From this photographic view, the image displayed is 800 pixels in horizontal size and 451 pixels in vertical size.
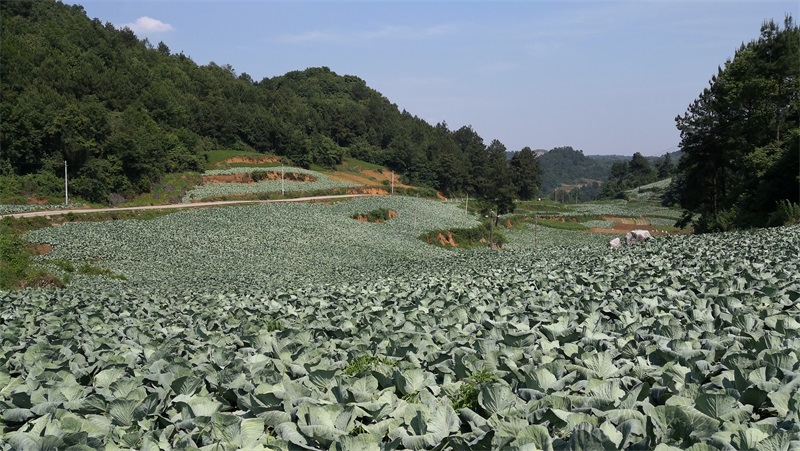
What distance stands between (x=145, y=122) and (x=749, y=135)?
84380mm

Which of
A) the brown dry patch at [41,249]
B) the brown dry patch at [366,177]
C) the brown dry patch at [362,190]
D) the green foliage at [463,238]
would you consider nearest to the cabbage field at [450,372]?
the brown dry patch at [41,249]

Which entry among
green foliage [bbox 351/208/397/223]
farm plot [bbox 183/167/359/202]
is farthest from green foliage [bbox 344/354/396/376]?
farm plot [bbox 183/167/359/202]

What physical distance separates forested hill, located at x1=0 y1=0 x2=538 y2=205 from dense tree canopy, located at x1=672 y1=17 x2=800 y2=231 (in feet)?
150

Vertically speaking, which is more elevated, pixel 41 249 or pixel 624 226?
pixel 41 249

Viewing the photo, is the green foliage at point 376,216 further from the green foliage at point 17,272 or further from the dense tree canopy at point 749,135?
the green foliage at point 17,272

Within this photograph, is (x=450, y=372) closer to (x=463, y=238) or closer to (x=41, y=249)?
(x=41, y=249)

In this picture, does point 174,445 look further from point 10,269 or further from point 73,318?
point 10,269

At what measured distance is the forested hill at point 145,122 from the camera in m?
71.9

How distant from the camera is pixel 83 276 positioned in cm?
2756

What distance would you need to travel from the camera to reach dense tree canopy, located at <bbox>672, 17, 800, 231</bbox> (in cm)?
3356

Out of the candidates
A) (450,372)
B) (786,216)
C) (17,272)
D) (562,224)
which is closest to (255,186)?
(562,224)

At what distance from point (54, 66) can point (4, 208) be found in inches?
1817

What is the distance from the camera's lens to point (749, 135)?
4550cm

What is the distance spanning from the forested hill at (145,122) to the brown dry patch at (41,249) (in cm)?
3355
